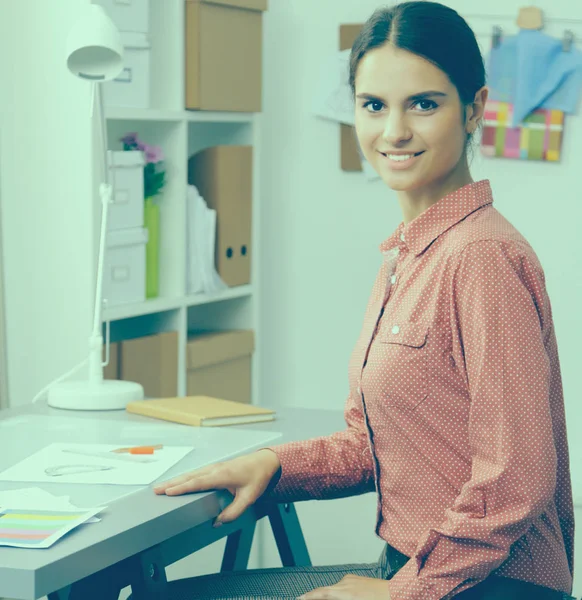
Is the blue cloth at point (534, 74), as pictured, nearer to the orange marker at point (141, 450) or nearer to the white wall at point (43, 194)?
the white wall at point (43, 194)

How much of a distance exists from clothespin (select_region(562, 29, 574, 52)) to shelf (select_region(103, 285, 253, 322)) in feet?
3.69

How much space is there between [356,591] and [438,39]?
682 millimetres

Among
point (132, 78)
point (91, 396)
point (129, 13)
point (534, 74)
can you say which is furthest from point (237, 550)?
point (534, 74)

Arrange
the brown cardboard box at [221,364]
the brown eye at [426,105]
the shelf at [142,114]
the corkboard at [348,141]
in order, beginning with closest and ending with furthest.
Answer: the brown eye at [426,105]
the shelf at [142,114]
the brown cardboard box at [221,364]
the corkboard at [348,141]

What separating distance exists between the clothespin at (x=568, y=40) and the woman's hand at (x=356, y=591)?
2.11 m

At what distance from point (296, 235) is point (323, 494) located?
1878 millimetres

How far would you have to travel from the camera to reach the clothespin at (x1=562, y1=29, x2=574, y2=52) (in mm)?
3004

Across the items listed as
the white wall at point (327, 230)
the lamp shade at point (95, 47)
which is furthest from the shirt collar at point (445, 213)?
the white wall at point (327, 230)

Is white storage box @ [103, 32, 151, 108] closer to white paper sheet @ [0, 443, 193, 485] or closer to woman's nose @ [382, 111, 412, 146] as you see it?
white paper sheet @ [0, 443, 193, 485]

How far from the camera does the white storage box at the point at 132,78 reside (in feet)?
8.59

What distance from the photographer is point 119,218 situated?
2594mm

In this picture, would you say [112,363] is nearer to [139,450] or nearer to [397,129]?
[139,450]

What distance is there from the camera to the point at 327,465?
5.20ft

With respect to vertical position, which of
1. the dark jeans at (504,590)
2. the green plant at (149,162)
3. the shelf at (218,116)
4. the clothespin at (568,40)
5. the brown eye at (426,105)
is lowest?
the dark jeans at (504,590)
